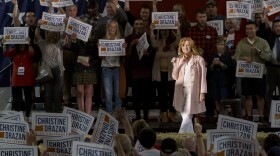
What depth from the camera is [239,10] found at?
1828 cm

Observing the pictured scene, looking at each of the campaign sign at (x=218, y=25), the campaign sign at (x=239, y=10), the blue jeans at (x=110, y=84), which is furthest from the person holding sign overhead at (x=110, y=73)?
the campaign sign at (x=239, y=10)

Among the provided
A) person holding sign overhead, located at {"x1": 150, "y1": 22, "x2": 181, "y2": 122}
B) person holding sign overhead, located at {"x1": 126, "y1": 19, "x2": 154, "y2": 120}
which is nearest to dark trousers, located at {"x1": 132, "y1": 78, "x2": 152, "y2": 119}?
person holding sign overhead, located at {"x1": 126, "y1": 19, "x2": 154, "y2": 120}

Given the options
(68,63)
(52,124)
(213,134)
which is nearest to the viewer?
(213,134)

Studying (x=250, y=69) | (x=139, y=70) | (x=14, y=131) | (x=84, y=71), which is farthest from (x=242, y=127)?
(x=84, y=71)

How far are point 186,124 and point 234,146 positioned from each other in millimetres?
5290

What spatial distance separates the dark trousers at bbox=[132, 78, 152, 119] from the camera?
17.9 m

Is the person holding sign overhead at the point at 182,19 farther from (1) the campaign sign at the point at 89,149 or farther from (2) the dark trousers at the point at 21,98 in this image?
(1) the campaign sign at the point at 89,149

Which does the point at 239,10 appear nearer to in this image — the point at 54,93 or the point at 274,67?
the point at 274,67

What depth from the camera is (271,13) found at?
60.1ft

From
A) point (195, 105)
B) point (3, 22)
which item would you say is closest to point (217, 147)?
point (195, 105)

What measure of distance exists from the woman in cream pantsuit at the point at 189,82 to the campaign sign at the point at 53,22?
227 cm

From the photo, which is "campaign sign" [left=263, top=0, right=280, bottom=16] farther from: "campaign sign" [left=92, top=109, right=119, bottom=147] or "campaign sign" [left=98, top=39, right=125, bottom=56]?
"campaign sign" [left=92, top=109, right=119, bottom=147]

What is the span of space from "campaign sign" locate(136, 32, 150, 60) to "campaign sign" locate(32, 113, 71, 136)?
16.9 ft

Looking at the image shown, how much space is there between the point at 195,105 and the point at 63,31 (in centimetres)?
291
